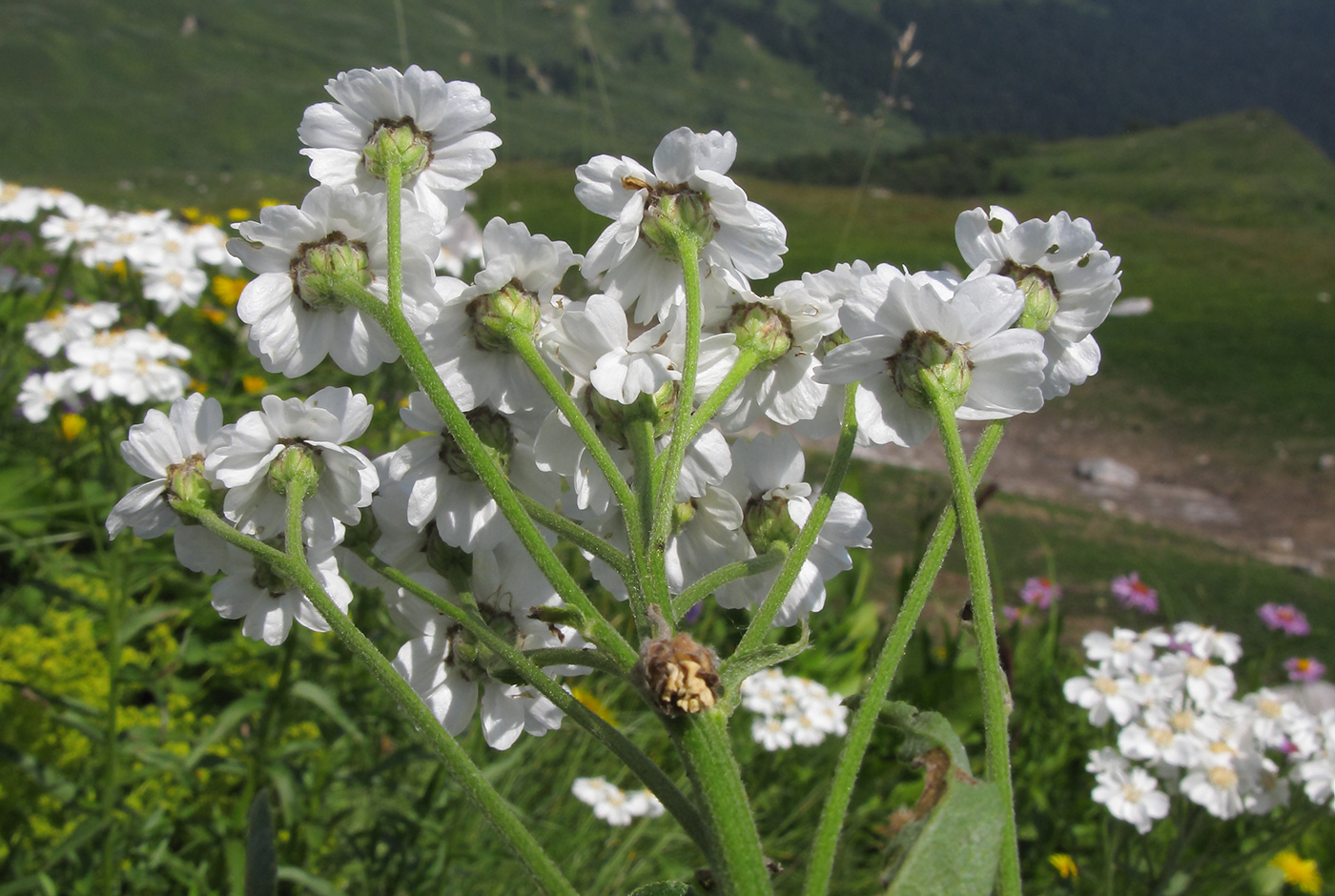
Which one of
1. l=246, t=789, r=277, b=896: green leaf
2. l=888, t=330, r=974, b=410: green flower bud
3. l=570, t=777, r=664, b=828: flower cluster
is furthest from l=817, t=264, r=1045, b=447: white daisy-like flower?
l=570, t=777, r=664, b=828: flower cluster

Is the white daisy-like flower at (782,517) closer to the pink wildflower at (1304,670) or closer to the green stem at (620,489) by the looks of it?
the green stem at (620,489)

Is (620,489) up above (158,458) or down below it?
above

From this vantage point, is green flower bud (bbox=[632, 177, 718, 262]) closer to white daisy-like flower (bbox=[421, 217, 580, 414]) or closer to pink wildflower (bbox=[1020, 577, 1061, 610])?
white daisy-like flower (bbox=[421, 217, 580, 414])

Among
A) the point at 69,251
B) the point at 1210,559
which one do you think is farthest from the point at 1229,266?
the point at 69,251

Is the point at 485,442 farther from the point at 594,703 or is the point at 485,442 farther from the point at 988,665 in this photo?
the point at 594,703

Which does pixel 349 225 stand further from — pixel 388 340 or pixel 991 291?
pixel 991 291

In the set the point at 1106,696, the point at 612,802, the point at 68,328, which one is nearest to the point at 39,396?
the point at 68,328
